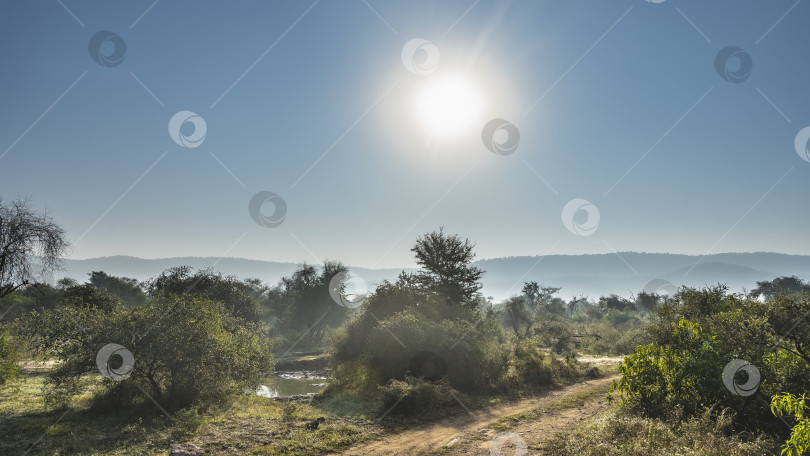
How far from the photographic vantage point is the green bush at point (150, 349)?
1246 centimetres

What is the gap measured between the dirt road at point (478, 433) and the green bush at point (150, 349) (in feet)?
23.6

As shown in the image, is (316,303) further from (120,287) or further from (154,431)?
(120,287)

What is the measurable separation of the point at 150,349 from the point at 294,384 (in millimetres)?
18888

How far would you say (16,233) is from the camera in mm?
17719

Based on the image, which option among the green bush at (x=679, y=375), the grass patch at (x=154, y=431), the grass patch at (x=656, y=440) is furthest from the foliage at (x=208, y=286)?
the green bush at (x=679, y=375)

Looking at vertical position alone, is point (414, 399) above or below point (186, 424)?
below

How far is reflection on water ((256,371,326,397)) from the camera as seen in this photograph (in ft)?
85.7

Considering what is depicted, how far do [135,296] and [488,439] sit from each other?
100m

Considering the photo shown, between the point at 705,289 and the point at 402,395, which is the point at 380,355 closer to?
the point at 402,395

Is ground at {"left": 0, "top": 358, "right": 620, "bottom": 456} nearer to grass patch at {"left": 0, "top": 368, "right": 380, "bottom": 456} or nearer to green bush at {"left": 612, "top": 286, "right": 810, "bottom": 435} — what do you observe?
grass patch at {"left": 0, "top": 368, "right": 380, "bottom": 456}

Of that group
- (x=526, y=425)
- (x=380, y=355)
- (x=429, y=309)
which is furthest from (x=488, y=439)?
(x=429, y=309)

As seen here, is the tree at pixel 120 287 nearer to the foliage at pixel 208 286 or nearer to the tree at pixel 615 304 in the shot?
the foliage at pixel 208 286

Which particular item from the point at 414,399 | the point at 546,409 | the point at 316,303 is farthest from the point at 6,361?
the point at 316,303

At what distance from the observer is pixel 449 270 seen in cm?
3070
